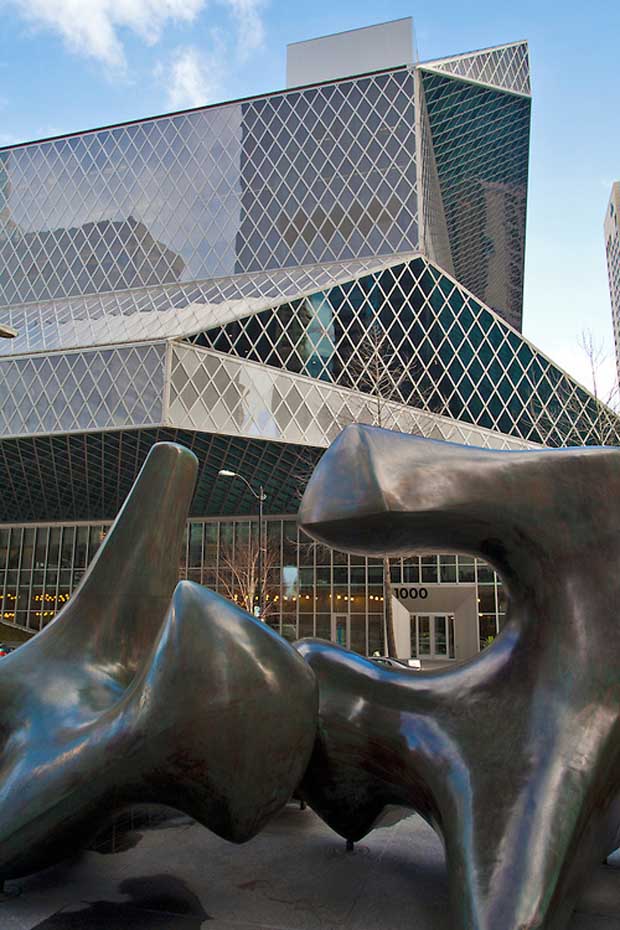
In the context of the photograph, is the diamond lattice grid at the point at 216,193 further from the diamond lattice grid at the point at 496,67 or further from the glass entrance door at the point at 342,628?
the glass entrance door at the point at 342,628

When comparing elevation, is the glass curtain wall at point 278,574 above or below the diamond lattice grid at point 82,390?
below

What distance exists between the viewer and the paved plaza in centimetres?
512

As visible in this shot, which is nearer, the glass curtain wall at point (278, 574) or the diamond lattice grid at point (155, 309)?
the diamond lattice grid at point (155, 309)

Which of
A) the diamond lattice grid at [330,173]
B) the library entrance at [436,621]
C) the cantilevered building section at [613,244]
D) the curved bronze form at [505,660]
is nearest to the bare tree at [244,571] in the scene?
the library entrance at [436,621]

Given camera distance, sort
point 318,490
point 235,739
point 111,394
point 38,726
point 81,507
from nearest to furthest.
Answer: point 235,739 < point 318,490 < point 38,726 < point 111,394 < point 81,507

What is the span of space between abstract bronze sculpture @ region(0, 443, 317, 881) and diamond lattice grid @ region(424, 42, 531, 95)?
52.3 m

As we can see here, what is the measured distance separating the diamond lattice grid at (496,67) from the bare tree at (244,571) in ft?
110

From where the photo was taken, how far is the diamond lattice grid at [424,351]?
38.1m

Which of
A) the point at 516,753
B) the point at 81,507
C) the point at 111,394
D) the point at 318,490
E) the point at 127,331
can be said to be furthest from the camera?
the point at 81,507

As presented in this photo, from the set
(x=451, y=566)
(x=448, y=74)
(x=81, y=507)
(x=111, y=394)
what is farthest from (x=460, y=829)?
(x=448, y=74)

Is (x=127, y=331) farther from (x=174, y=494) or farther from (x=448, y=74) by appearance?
(x=174, y=494)

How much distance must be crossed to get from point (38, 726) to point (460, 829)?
3408mm

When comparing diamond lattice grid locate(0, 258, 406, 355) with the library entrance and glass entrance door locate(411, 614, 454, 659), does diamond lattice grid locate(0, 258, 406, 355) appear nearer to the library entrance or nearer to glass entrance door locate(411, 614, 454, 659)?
the library entrance

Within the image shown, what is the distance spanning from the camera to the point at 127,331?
39.3 metres
